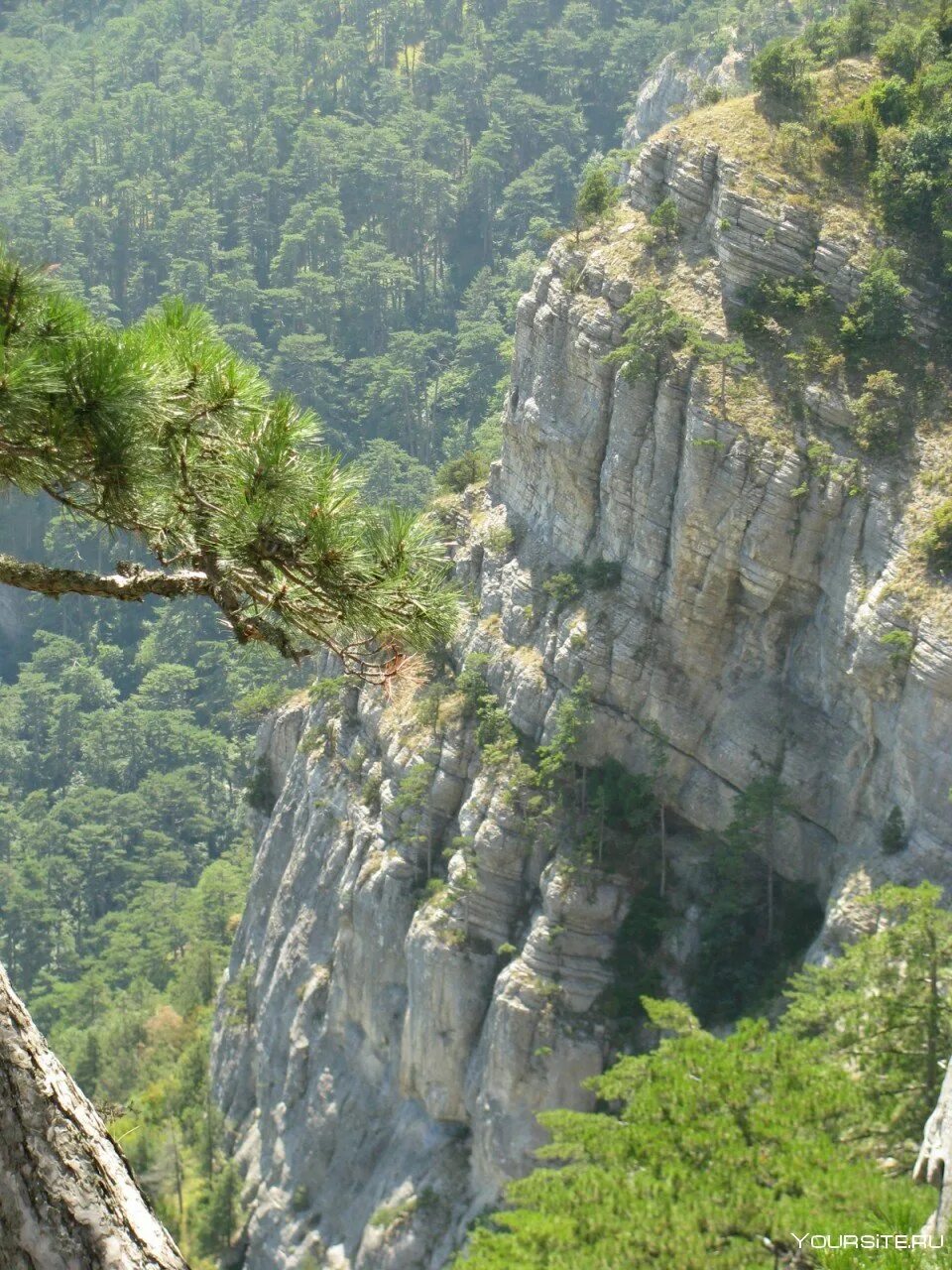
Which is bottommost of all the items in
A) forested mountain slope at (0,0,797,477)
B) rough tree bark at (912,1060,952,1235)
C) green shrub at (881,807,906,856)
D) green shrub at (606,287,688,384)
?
rough tree bark at (912,1060,952,1235)

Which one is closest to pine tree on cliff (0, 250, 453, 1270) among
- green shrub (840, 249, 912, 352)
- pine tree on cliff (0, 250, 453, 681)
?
pine tree on cliff (0, 250, 453, 681)

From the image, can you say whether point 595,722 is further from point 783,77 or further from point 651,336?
point 783,77

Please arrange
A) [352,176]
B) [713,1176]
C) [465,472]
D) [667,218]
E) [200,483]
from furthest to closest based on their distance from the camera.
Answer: [352,176] → [465,472] → [667,218] → [713,1176] → [200,483]

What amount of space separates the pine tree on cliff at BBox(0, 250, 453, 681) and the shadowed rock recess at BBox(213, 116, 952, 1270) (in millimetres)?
16091

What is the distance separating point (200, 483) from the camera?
7547 mm

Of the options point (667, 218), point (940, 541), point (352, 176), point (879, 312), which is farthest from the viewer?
point (352, 176)

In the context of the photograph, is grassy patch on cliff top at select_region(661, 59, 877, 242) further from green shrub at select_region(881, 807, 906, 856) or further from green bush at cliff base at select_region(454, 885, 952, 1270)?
green bush at cliff base at select_region(454, 885, 952, 1270)

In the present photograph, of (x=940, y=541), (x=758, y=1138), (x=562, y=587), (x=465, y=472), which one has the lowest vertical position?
(x=758, y=1138)

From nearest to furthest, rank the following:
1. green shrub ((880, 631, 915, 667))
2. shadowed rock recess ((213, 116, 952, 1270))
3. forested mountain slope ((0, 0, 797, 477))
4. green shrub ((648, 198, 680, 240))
A: green shrub ((880, 631, 915, 667)), shadowed rock recess ((213, 116, 952, 1270)), green shrub ((648, 198, 680, 240)), forested mountain slope ((0, 0, 797, 477))

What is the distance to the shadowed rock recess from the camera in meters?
24.6

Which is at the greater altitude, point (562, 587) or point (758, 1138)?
point (562, 587)

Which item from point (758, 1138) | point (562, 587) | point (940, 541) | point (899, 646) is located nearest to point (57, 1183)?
point (758, 1138)

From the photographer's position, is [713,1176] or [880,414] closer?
[713,1176]

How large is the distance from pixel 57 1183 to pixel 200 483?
3752 mm
